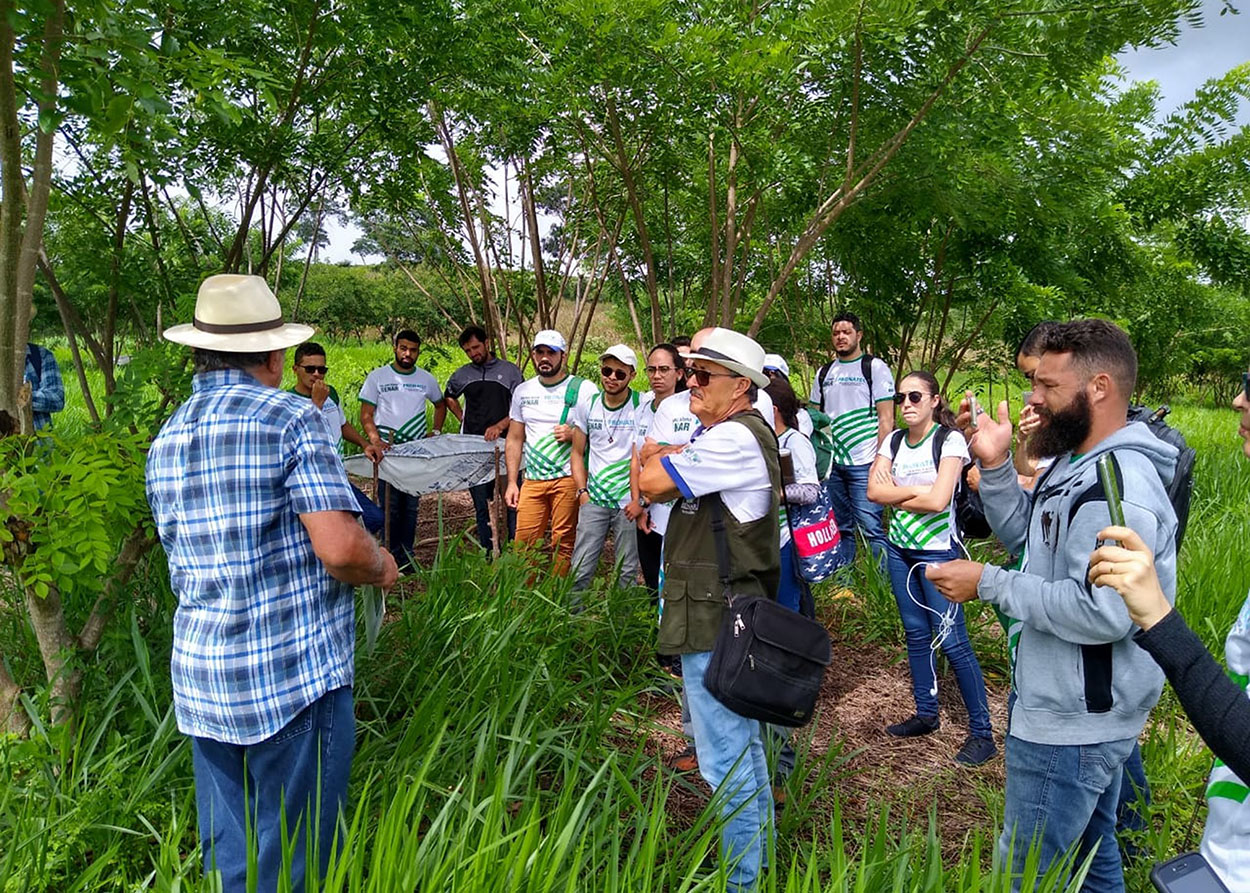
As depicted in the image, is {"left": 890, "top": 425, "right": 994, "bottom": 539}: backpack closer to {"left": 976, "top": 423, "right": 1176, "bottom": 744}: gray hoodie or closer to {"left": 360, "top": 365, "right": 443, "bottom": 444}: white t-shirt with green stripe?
{"left": 976, "top": 423, "right": 1176, "bottom": 744}: gray hoodie

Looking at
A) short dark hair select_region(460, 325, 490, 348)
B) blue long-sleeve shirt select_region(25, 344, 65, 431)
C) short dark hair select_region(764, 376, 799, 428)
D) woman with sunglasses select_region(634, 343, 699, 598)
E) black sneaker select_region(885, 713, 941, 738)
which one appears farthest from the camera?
short dark hair select_region(460, 325, 490, 348)

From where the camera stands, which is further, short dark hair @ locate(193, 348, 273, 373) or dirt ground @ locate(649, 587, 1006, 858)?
dirt ground @ locate(649, 587, 1006, 858)

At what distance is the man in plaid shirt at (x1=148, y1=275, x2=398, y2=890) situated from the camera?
2.06m

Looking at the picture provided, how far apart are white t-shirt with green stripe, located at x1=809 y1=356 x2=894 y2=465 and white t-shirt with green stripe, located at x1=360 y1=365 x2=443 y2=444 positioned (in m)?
2.98

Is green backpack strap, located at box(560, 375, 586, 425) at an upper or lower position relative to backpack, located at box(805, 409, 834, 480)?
upper

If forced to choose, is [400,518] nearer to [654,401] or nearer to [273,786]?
[654,401]

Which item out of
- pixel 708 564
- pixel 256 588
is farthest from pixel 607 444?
pixel 256 588

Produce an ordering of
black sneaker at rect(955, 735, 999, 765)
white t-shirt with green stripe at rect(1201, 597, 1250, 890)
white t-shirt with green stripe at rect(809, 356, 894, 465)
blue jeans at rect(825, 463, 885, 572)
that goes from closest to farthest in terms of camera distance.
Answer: white t-shirt with green stripe at rect(1201, 597, 1250, 890)
black sneaker at rect(955, 735, 999, 765)
blue jeans at rect(825, 463, 885, 572)
white t-shirt with green stripe at rect(809, 356, 894, 465)

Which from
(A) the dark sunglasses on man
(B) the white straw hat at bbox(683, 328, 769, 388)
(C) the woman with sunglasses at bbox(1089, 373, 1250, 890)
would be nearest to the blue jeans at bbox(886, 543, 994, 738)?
(A) the dark sunglasses on man

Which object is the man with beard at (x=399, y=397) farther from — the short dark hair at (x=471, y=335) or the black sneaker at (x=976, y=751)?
the black sneaker at (x=976, y=751)

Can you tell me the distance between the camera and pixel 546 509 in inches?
216

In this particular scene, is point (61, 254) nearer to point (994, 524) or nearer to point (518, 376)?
point (518, 376)

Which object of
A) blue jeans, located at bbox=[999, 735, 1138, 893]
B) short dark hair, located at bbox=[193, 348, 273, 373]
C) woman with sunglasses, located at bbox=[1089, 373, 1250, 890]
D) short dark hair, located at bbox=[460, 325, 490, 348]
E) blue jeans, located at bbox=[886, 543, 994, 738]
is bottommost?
blue jeans, located at bbox=[886, 543, 994, 738]

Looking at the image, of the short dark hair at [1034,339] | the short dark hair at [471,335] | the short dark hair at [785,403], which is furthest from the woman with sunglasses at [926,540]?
Result: the short dark hair at [471,335]
